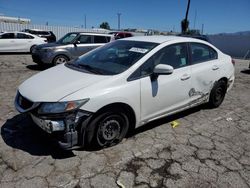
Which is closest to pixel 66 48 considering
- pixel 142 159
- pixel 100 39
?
pixel 100 39

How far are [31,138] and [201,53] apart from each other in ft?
11.4

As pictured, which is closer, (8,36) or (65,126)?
(65,126)

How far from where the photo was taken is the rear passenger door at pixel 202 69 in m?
4.25

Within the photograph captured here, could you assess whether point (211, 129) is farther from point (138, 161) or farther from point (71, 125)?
point (71, 125)

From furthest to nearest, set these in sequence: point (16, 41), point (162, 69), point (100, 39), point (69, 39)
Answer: point (16, 41) < point (100, 39) < point (69, 39) < point (162, 69)

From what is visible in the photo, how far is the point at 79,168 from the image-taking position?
292 centimetres

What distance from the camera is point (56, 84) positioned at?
3195mm

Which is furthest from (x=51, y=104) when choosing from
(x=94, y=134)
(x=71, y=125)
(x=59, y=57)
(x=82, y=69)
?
(x=59, y=57)

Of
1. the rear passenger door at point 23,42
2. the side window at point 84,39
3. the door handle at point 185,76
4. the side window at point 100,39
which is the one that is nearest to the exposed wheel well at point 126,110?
the door handle at point 185,76

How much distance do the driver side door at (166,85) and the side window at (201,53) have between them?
229mm

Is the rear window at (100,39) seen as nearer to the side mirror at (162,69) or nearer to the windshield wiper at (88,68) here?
the windshield wiper at (88,68)

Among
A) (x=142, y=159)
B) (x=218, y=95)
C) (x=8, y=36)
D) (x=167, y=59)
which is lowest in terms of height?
(x=142, y=159)

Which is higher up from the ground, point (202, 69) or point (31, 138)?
point (202, 69)

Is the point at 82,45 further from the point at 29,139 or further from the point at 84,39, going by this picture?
the point at 29,139
